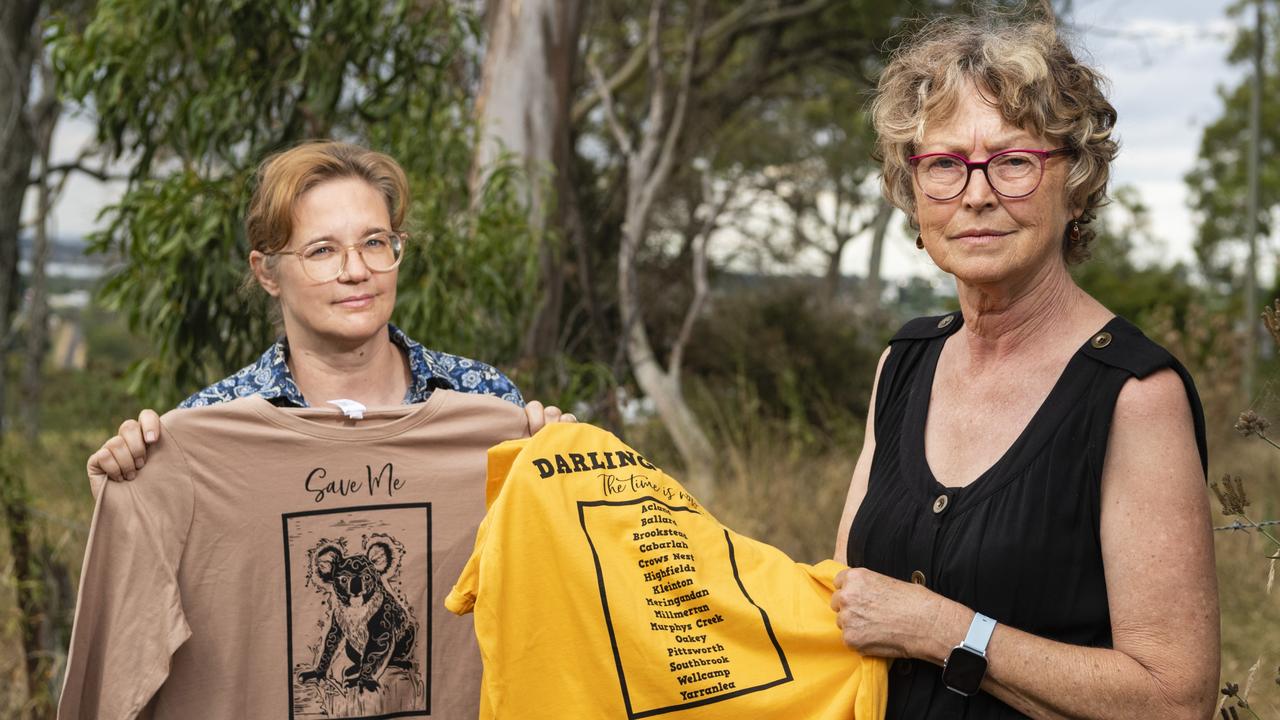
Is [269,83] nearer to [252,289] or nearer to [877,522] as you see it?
[252,289]

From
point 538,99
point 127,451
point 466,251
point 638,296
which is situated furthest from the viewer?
point 638,296

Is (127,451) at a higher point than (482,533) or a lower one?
higher

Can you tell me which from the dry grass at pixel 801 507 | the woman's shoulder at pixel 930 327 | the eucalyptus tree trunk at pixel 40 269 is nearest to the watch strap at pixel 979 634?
the woman's shoulder at pixel 930 327

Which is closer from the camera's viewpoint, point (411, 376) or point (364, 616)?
point (364, 616)

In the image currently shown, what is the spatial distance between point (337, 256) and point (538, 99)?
5.18 metres

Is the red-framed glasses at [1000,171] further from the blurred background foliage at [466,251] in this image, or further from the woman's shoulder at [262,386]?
the woman's shoulder at [262,386]

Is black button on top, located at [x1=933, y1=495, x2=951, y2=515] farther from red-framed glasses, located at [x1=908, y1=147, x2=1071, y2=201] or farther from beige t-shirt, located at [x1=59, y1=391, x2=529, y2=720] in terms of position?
beige t-shirt, located at [x1=59, y1=391, x2=529, y2=720]

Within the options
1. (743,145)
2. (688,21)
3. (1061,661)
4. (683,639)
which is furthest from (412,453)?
(743,145)

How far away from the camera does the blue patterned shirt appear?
2568 mm

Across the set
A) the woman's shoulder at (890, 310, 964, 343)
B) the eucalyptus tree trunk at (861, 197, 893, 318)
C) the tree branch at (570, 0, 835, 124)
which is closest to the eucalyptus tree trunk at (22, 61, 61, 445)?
the tree branch at (570, 0, 835, 124)

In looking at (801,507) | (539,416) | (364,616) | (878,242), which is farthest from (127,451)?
(878,242)

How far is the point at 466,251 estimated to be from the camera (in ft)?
17.0

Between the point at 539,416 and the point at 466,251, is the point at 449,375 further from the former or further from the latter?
the point at 466,251

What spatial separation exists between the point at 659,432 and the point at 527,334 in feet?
15.4
